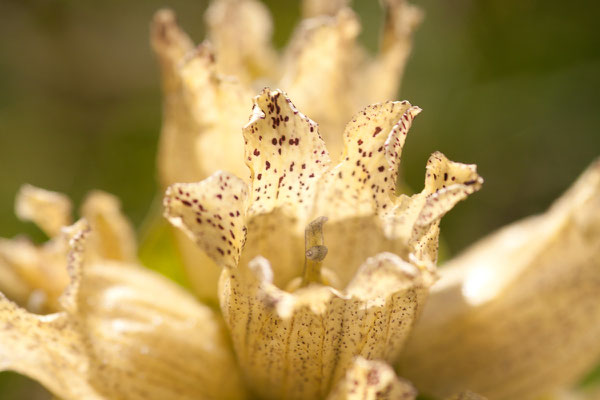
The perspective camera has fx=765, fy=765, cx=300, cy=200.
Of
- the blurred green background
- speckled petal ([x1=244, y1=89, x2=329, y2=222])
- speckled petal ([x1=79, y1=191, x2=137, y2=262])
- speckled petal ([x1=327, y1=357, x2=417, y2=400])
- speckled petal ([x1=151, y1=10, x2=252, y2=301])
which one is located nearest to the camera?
speckled petal ([x1=327, y1=357, x2=417, y2=400])

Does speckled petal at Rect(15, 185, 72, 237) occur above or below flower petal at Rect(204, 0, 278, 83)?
below

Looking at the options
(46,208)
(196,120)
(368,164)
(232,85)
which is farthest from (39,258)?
(368,164)

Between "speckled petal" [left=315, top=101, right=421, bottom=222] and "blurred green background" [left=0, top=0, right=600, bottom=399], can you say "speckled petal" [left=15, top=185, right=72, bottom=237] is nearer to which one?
"speckled petal" [left=315, top=101, right=421, bottom=222]

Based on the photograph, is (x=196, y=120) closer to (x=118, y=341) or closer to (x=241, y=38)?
(x=241, y=38)

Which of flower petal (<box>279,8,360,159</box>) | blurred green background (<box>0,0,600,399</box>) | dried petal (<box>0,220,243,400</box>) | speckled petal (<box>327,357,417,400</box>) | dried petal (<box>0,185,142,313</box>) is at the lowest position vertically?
speckled petal (<box>327,357,417,400</box>)

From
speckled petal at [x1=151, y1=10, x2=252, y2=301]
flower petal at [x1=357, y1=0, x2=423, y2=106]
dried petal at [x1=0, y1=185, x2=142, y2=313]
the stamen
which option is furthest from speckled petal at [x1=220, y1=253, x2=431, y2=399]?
flower petal at [x1=357, y1=0, x2=423, y2=106]

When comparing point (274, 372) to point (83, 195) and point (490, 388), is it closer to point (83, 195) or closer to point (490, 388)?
point (490, 388)

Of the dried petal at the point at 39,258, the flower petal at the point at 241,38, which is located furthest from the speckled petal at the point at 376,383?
the flower petal at the point at 241,38

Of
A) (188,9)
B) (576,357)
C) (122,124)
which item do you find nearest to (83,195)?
(122,124)

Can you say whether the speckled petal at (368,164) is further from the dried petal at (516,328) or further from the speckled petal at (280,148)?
the dried petal at (516,328)
